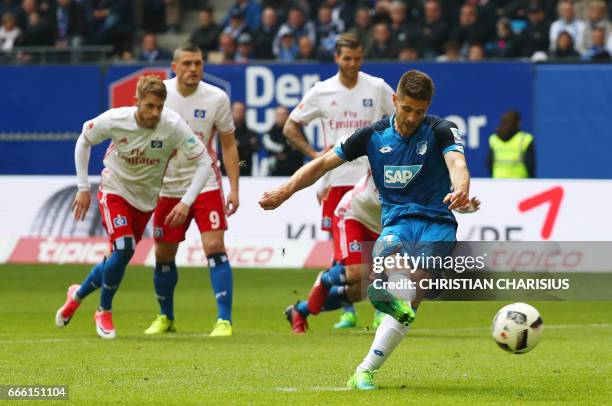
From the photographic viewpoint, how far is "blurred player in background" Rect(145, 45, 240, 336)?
12.6 metres

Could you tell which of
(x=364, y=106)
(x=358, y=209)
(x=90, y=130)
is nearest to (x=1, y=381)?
(x=90, y=130)

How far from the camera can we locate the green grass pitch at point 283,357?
8477 mm

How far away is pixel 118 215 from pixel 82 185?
42cm

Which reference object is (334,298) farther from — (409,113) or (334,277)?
(409,113)

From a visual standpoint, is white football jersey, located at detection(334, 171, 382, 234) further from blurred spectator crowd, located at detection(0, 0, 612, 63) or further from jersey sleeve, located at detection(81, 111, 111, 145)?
blurred spectator crowd, located at detection(0, 0, 612, 63)

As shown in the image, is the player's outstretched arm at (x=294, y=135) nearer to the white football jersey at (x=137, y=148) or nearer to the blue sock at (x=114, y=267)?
the white football jersey at (x=137, y=148)

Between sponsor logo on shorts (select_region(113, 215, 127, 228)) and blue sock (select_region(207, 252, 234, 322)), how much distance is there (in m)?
0.86

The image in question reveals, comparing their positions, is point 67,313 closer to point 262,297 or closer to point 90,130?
point 90,130

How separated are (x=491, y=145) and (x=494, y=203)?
170cm

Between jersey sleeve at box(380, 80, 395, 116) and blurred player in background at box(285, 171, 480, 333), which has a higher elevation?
jersey sleeve at box(380, 80, 395, 116)

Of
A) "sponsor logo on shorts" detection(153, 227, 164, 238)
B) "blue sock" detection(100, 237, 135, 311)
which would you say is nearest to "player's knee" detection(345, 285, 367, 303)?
"sponsor logo on shorts" detection(153, 227, 164, 238)

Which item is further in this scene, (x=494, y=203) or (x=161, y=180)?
(x=494, y=203)

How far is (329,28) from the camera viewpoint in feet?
83.2

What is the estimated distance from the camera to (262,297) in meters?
16.5
